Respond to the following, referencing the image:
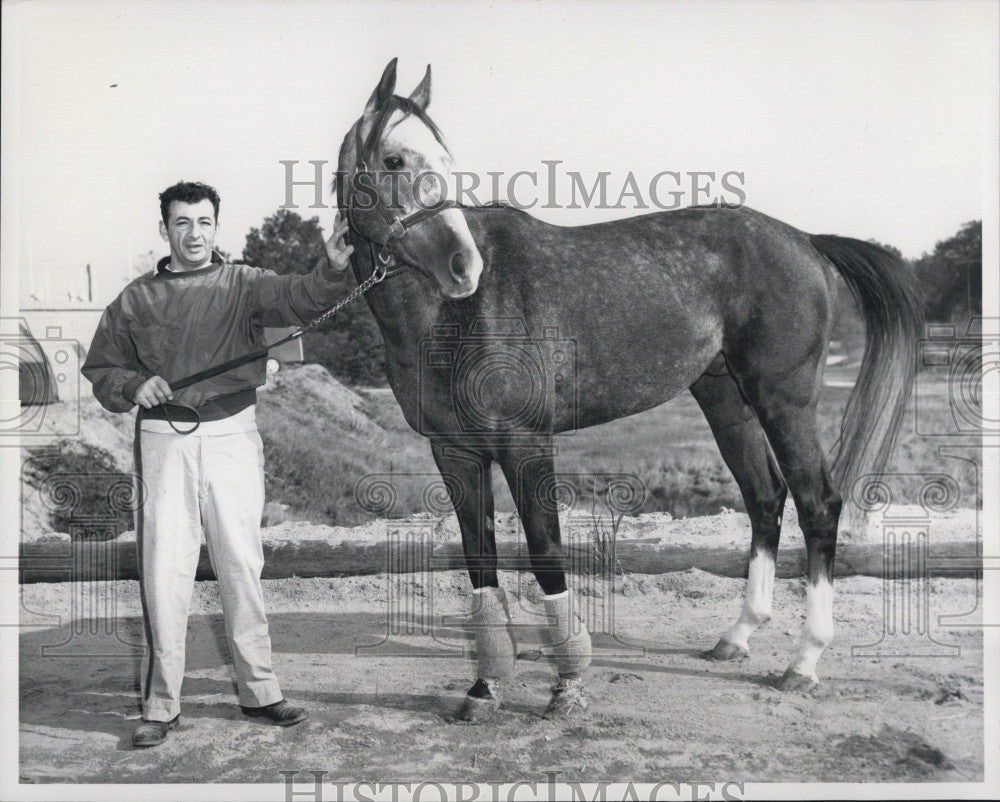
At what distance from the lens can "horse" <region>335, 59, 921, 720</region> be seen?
343 cm

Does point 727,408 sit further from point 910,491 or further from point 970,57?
point 970,57

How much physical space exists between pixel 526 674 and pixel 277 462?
1605 mm

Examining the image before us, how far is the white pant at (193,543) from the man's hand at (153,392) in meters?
0.14

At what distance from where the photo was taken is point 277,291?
3480 mm

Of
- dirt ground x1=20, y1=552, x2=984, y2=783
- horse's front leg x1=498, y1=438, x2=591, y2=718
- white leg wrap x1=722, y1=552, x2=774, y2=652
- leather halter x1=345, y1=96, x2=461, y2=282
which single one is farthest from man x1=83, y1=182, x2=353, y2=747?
white leg wrap x1=722, y1=552, x2=774, y2=652

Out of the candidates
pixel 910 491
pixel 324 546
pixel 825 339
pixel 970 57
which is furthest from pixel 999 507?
pixel 324 546

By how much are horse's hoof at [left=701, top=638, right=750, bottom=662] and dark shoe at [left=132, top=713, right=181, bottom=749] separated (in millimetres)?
2322

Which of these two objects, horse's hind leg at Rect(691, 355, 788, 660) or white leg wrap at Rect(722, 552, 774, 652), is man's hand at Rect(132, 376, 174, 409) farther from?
white leg wrap at Rect(722, 552, 774, 652)

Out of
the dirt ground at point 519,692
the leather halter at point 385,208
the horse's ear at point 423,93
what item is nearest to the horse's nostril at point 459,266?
the leather halter at point 385,208

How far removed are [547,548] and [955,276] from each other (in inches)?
94.1

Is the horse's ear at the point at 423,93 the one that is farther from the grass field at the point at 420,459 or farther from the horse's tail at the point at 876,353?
the horse's tail at the point at 876,353

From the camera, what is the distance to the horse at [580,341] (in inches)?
135

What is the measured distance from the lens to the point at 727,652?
155 inches

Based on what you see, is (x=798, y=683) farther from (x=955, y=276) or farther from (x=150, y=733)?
(x=150, y=733)
